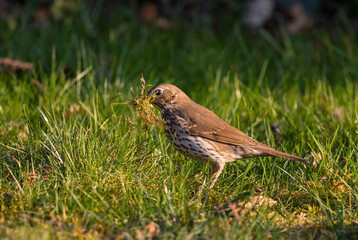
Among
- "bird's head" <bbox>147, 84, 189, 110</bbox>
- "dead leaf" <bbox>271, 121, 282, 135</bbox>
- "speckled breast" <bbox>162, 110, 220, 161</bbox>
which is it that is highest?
"bird's head" <bbox>147, 84, 189, 110</bbox>

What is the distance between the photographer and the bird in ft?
13.2

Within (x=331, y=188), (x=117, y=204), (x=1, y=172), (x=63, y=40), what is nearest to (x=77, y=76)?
(x=63, y=40)

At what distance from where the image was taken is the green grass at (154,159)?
3246mm

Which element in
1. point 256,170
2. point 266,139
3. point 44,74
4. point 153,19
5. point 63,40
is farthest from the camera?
point 153,19

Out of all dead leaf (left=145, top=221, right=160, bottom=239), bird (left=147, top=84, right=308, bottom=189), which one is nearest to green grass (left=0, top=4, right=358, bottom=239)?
dead leaf (left=145, top=221, right=160, bottom=239)

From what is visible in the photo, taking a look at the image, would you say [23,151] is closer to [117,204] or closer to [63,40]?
[117,204]

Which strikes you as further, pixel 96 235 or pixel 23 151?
pixel 23 151

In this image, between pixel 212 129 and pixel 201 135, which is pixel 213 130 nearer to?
pixel 212 129

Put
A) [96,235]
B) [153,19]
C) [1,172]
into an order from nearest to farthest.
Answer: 1. [96,235]
2. [1,172]
3. [153,19]

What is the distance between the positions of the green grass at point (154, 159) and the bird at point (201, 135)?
0.42ft

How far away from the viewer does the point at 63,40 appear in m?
7.06

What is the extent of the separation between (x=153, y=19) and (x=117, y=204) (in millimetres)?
5950

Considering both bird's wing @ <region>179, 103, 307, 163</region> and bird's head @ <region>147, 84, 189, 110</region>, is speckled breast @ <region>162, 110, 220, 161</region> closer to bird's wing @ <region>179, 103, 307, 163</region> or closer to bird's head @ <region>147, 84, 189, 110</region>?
bird's wing @ <region>179, 103, 307, 163</region>

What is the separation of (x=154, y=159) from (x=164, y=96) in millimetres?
592
